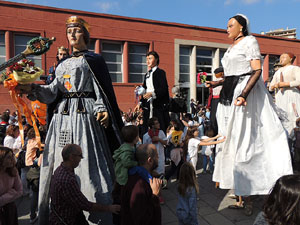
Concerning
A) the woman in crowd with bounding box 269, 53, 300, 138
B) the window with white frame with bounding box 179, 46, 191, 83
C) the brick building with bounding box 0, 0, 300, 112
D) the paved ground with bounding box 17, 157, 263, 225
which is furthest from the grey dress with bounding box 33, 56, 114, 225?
the window with white frame with bounding box 179, 46, 191, 83

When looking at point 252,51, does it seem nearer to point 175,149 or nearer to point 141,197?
point 141,197

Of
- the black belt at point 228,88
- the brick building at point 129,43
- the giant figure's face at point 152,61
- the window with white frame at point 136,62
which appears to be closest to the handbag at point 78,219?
the black belt at point 228,88

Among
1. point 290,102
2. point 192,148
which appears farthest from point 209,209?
point 290,102

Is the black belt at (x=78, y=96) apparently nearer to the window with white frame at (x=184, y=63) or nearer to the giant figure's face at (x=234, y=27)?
the giant figure's face at (x=234, y=27)

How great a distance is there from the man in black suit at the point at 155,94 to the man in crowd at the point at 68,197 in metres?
1.99

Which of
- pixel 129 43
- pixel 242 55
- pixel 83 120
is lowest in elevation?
pixel 83 120

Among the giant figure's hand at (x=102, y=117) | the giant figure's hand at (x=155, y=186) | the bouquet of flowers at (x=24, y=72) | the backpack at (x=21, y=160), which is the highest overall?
the bouquet of flowers at (x=24, y=72)

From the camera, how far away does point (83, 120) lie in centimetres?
250

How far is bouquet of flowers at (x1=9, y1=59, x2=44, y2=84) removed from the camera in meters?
2.30

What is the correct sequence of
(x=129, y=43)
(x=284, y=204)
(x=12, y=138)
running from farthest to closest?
(x=129, y=43), (x=12, y=138), (x=284, y=204)

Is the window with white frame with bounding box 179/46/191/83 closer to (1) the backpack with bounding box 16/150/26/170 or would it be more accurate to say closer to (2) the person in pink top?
(1) the backpack with bounding box 16/150/26/170

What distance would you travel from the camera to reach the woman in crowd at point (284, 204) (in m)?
1.19

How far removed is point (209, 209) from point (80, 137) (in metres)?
1.94

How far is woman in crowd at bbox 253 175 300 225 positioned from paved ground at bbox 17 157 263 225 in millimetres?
1652
